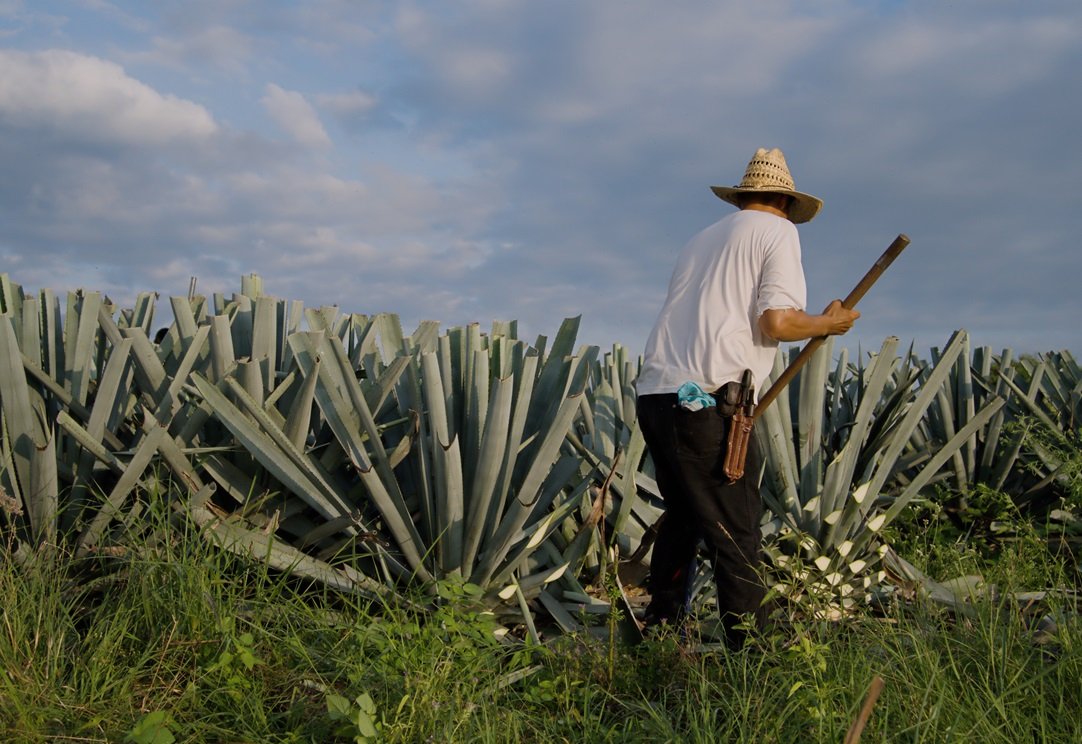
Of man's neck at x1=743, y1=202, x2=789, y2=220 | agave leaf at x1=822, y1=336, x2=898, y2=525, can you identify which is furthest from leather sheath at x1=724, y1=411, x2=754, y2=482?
man's neck at x1=743, y1=202, x2=789, y2=220

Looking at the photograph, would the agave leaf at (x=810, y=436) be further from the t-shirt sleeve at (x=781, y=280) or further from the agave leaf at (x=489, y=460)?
the agave leaf at (x=489, y=460)

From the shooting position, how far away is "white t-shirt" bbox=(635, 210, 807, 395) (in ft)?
12.3

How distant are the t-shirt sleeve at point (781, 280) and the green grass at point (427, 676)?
1.11 m

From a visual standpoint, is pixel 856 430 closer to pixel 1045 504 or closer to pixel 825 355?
pixel 825 355

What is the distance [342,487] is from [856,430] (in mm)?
2049

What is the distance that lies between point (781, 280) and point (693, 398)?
51 centimetres

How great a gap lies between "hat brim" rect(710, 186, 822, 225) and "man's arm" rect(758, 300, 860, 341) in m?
0.47

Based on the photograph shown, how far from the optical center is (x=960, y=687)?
3.24 metres

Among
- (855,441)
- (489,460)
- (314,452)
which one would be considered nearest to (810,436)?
(855,441)

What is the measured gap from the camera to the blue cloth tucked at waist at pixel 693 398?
12.1ft

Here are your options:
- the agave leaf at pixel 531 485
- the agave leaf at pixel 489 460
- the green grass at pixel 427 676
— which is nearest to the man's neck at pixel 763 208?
the agave leaf at pixel 531 485

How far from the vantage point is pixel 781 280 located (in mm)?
3732

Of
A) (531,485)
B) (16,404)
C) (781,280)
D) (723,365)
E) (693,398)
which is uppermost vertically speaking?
(781,280)

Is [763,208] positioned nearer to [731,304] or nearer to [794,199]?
[794,199]
